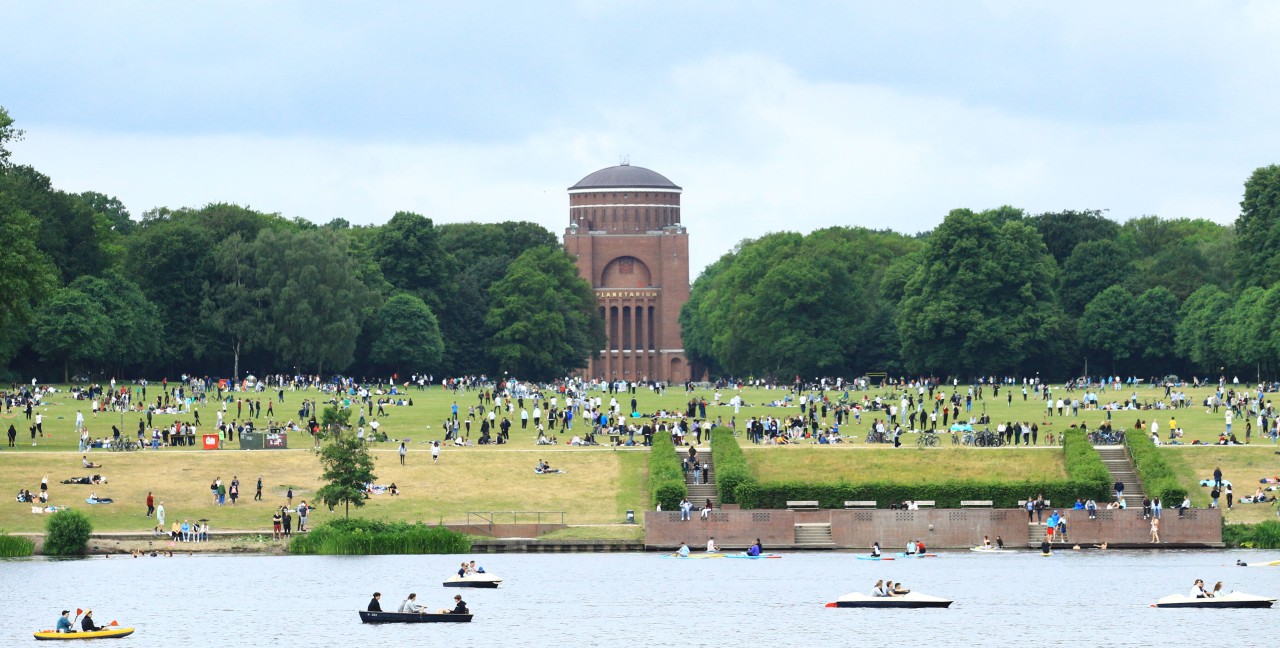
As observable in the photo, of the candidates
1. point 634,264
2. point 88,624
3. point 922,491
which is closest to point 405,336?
point 634,264

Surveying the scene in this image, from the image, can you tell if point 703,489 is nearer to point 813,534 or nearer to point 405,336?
point 813,534

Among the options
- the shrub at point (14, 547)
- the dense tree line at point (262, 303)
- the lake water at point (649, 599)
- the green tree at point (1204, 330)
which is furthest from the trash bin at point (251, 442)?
the green tree at point (1204, 330)

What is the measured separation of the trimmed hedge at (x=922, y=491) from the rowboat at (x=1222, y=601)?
1424 centimetres

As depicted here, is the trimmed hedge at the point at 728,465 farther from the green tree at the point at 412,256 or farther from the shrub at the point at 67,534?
the green tree at the point at 412,256

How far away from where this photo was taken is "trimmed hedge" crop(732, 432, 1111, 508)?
62.3m

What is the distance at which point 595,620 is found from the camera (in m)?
47.2

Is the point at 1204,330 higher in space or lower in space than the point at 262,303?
lower

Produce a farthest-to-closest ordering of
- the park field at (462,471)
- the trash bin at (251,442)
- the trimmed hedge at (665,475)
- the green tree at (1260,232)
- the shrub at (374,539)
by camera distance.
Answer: the green tree at (1260,232) → the trash bin at (251,442) → the park field at (462,471) → the trimmed hedge at (665,475) → the shrub at (374,539)

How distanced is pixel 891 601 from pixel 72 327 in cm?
6343

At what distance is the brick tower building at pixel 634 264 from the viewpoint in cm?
16625

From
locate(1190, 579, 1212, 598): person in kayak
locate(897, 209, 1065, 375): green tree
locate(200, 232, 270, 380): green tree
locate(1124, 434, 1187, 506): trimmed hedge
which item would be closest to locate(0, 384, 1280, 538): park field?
locate(1124, 434, 1187, 506): trimmed hedge

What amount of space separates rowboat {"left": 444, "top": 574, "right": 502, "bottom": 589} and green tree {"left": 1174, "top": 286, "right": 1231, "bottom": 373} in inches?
2538

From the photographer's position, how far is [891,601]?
159 ft

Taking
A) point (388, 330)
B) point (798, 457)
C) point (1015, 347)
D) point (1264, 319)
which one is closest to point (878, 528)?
point (798, 457)
